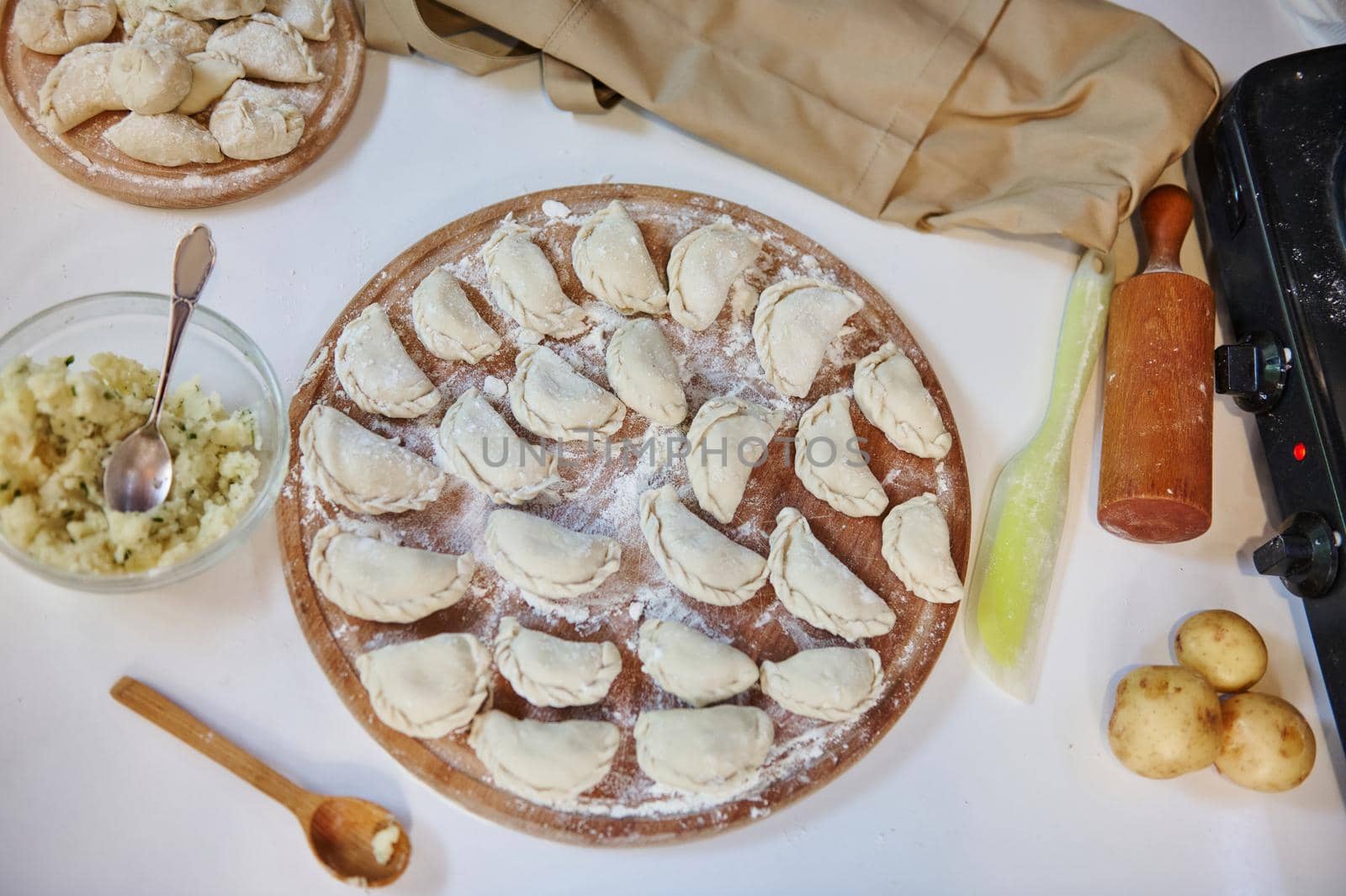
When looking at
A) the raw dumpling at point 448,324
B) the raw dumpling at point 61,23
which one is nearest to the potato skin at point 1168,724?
the raw dumpling at point 448,324

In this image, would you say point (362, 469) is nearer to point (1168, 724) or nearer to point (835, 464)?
point (835, 464)

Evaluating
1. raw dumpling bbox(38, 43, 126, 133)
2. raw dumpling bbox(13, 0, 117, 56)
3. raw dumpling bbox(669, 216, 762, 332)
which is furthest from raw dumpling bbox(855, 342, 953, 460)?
raw dumpling bbox(13, 0, 117, 56)

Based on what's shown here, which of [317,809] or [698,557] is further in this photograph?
[698,557]

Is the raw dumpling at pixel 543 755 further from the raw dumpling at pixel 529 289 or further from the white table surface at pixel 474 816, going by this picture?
the raw dumpling at pixel 529 289

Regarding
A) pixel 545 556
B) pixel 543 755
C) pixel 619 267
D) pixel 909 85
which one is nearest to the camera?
pixel 543 755

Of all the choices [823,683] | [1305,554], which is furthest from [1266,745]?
Result: [823,683]

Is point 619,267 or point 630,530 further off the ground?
point 619,267
